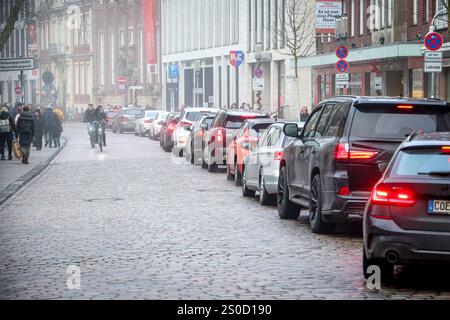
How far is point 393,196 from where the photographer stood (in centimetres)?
1102

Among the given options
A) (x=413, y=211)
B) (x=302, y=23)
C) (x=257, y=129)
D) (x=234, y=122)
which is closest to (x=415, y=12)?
(x=234, y=122)

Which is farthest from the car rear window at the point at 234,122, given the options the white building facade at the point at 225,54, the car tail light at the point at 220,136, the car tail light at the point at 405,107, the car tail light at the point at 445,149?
the white building facade at the point at 225,54

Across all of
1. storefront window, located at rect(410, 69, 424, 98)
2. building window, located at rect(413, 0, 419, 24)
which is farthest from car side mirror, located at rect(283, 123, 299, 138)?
building window, located at rect(413, 0, 419, 24)

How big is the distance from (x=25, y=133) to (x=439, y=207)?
1123 inches

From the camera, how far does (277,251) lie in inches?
561

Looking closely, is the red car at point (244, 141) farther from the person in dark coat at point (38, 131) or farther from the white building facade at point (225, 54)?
the white building facade at point (225, 54)

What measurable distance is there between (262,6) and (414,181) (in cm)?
6551

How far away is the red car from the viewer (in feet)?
83.8

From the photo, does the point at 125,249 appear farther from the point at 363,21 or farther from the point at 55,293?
the point at 363,21

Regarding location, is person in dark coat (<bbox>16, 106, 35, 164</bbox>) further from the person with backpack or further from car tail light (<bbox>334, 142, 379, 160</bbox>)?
car tail light (<bbox>334, 142, 379, 160</bbox>)

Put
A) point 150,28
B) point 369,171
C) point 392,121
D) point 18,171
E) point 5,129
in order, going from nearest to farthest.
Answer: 1. point 369,171
2. point 392,121
3. point 18,171
4. point 5,129
5. point 150,28

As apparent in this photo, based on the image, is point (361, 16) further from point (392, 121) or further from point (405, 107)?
point (405, 107)

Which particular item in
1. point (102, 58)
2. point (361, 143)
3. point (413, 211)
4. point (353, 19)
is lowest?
point (413, 211)
